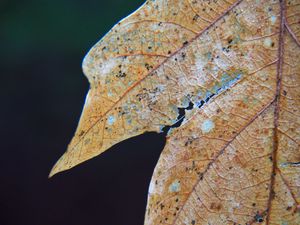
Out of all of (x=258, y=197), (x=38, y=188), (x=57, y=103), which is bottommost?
(x=38, y=188)

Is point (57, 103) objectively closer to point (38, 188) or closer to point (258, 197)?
point (38, 188)

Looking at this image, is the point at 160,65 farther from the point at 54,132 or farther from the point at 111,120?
the point at 54,132

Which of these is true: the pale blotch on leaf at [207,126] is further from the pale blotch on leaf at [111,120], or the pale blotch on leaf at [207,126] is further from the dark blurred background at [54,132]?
the dark blurred background at [54,132]

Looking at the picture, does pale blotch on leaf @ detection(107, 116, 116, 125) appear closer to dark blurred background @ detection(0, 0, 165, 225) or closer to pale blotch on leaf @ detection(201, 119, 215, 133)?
pale blotch on leaf @ detection(201, 119, 215, 133)

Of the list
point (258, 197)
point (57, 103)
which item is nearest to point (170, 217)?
point (258, 197)

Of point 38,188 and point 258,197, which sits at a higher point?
point 258,197

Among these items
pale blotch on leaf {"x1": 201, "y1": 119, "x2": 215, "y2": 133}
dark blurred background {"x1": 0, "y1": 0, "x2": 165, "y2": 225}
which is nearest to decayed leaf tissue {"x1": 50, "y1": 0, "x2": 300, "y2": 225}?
pale blotch on leaf {"x1": 201, "y1": 119, "x2": 215, "y2": 133}
